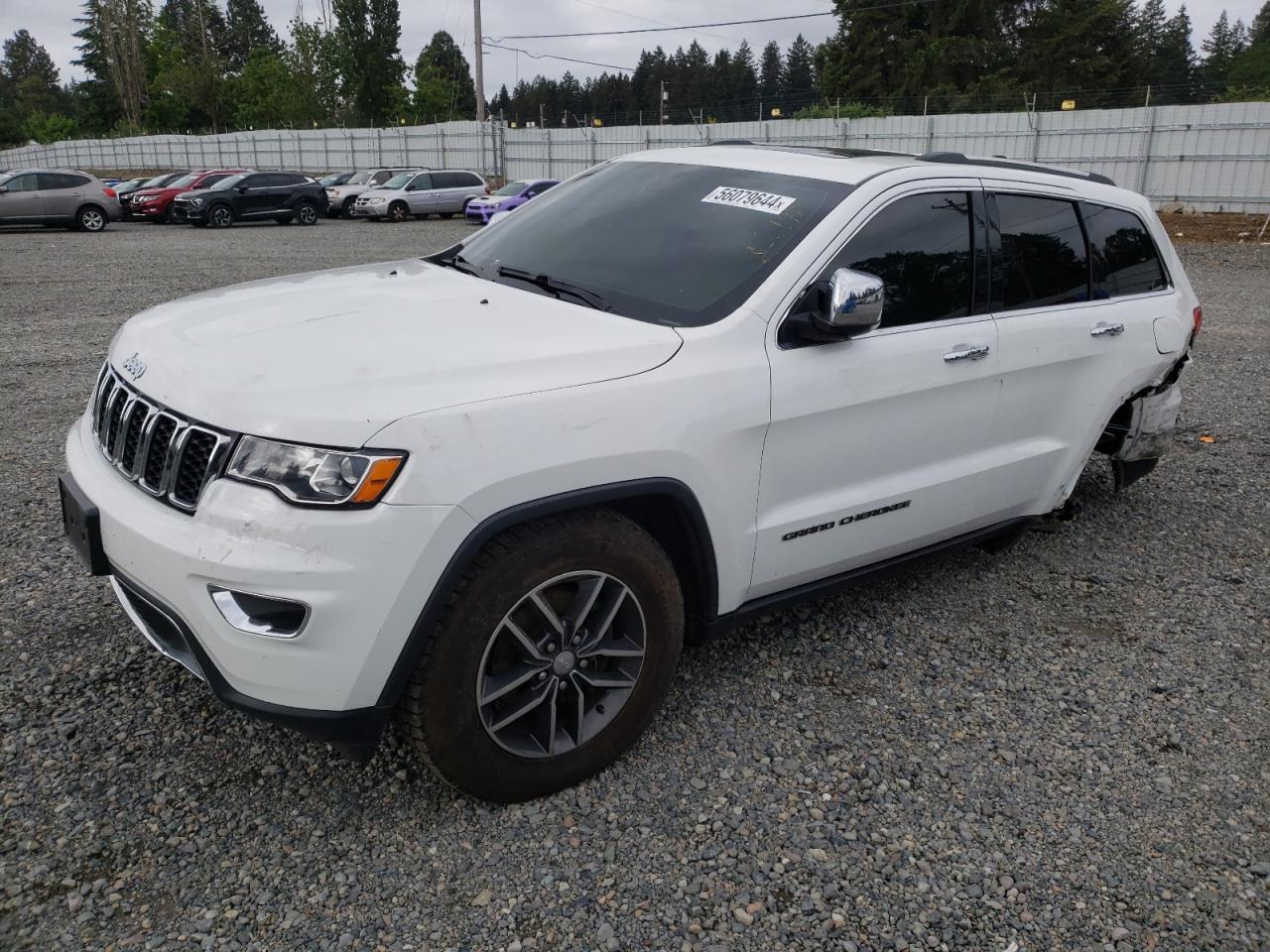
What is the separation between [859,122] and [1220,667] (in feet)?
96.3

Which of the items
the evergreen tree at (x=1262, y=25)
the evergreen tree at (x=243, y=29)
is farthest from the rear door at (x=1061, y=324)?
the evergreen tree at (x=243, y=29)

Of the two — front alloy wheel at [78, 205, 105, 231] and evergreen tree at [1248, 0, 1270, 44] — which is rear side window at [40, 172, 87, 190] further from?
evergreen tree at [1248, 0, 1270, 44]

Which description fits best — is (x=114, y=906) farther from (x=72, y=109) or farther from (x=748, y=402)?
(x=72, y=109)

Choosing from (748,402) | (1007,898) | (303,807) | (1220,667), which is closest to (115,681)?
(303,807)

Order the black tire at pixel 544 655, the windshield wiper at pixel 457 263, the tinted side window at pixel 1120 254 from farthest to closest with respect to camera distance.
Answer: the tinted side window at pixel 1120 254
the windshield wiper at pixel 457 263
the black tire at pixel 544 655

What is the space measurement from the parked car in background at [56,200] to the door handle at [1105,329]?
80.4ft

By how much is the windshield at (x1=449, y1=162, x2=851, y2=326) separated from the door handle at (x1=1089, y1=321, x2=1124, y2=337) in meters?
1.48

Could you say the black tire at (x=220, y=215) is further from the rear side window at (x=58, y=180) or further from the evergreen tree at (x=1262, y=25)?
the evergreen tree at (x=1262, y=25)

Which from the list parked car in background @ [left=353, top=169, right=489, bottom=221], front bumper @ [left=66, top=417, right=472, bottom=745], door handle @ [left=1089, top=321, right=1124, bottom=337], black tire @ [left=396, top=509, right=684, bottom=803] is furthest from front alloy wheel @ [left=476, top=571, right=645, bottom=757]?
parked car in background @ [left=353, top=169, right=489, bottom=221]

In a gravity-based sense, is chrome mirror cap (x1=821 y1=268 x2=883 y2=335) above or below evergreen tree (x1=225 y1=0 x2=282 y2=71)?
below

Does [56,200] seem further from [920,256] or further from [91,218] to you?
[920,256]

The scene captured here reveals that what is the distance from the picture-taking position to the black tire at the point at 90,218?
2394 cm

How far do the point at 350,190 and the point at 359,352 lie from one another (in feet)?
97.6

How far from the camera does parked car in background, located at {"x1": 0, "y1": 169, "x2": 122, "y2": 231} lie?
2275 cm
